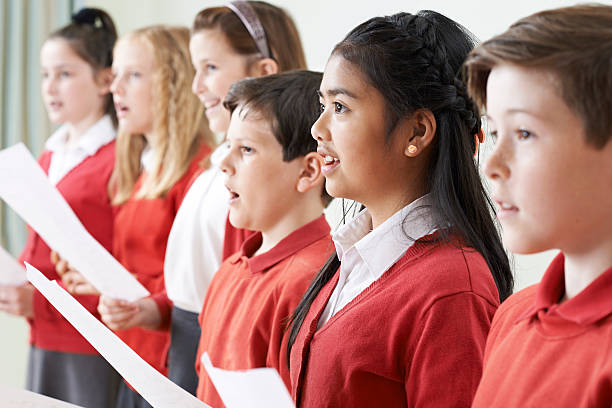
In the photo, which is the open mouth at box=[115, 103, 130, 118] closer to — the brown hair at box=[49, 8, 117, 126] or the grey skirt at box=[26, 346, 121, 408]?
the brown hair at box=[49, 8, 117, 126]

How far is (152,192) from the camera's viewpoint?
1.79 meters

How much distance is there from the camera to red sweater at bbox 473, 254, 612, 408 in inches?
23.2

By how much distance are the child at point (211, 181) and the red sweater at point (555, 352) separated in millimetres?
866

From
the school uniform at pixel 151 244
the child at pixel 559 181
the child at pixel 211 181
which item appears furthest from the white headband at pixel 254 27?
the child at pixel 559 181

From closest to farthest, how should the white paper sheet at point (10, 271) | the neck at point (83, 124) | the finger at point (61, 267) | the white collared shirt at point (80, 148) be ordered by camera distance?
the white paper sheet at point (10, 271) < the finger at point (61, 267) < the white collared shirt at point (80, 148) < the neck at point (83, 124)

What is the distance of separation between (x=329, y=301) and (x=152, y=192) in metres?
0.92

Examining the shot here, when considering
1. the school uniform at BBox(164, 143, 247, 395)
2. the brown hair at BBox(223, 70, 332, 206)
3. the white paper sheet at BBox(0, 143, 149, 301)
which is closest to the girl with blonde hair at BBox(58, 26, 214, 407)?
the school uniform at BBox(164, 143, 247, 395)

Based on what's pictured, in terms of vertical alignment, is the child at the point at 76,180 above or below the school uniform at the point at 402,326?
below

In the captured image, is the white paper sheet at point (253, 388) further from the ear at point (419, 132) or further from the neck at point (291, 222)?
the neck at point (291, 222)

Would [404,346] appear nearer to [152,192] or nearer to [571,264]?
[571,264]

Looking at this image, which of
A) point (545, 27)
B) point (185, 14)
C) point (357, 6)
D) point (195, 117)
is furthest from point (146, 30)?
point (545, 27)

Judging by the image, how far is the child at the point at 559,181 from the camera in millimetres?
596

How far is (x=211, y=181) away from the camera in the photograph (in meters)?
1.56

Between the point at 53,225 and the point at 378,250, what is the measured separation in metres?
0.74
